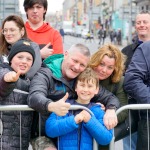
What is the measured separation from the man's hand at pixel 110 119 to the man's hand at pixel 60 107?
44 cm

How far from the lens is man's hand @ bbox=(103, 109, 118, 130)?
372 centimetres

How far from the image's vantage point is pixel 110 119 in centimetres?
374

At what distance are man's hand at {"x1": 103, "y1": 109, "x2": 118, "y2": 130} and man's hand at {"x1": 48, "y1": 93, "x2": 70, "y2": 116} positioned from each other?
0.44 meters

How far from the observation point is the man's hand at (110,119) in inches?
146

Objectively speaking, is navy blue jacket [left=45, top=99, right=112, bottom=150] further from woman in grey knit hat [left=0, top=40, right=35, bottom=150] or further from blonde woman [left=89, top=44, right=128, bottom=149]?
blonde woman [left=89, top=44, right=128, bottom=149]

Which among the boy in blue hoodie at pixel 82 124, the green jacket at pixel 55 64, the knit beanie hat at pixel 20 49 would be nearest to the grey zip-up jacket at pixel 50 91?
the green jacket at pixel 55 64

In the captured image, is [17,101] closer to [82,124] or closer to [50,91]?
[50,91]

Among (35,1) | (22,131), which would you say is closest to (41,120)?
(22,131)

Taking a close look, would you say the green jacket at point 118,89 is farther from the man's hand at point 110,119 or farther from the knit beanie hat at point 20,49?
the knit beanie hat at point 20,49

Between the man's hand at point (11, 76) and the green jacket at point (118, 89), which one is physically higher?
the man's hand at point (11, 76)

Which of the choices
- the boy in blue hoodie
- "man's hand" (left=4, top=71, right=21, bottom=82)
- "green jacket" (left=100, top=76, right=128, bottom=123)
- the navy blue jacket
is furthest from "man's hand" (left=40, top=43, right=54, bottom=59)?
"man's hand" (left=4, top=71, right=21, bottom=82)

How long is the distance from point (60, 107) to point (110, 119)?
0.55 m

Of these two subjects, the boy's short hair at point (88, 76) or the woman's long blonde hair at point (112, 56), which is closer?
the boy's short hair at point (88, 76)

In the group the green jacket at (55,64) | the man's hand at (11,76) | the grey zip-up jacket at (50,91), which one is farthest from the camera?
the green jacket at (55,64)
